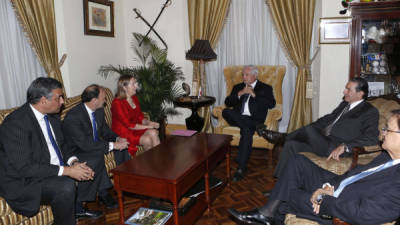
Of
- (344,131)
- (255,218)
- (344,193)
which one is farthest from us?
(344,131)

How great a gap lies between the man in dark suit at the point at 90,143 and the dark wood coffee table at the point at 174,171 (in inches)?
14.6

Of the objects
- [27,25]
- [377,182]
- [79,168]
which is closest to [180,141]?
[79,168]

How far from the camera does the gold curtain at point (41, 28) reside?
372 cm

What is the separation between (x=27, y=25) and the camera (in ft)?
12.3

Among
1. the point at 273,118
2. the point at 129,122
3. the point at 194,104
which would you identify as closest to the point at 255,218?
the point at 129,122

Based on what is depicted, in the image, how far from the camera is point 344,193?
1956mm

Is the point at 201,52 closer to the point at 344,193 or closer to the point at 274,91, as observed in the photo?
the point at 274,91

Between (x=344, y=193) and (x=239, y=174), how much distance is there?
1844 millimetres

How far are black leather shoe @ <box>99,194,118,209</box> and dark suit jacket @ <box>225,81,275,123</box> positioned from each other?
1955 millimetres

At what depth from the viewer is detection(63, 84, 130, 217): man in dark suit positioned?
2.86 meters

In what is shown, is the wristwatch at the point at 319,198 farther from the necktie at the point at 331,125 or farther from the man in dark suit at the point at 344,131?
the necktie at the point at 331,125

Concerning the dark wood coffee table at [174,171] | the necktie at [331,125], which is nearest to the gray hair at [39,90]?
the dark wood coffee table at [174,171]

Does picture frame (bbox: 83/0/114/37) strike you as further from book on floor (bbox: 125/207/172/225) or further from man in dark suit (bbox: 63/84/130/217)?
book on floor (bbox: 125/207/172/225)

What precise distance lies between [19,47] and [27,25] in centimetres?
29
